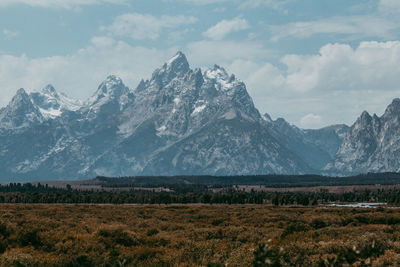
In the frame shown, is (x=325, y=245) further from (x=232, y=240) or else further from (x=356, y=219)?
(x=356, y=219)

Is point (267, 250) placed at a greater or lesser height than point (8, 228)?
greater

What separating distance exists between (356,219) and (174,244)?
2009 inches

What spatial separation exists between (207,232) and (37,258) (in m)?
23.5

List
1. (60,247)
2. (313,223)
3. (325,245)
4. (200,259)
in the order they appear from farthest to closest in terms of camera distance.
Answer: (313,223) < (60,247) < (325,245) < (200,259)

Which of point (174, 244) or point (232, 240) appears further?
point (232, 240)

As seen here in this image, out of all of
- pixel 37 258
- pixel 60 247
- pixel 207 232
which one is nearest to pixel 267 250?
pixel 37 258

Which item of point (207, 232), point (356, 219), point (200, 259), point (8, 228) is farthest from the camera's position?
point (356, 219)

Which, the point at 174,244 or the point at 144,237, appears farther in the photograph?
the point at 144,237

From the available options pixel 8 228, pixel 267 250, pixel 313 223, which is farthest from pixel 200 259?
pixel 313 223

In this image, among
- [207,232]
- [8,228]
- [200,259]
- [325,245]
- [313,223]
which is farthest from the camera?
[313,223]

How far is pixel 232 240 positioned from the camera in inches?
2084

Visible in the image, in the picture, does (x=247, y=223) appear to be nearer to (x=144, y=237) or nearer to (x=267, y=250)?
(x=144, y=237)

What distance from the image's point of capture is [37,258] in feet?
129

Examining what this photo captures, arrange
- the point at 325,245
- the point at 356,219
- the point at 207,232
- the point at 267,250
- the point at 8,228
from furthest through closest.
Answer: the point at 356,219
the point at 207,232
the point at 8,228
the point at 325,245
the point at 267,250
